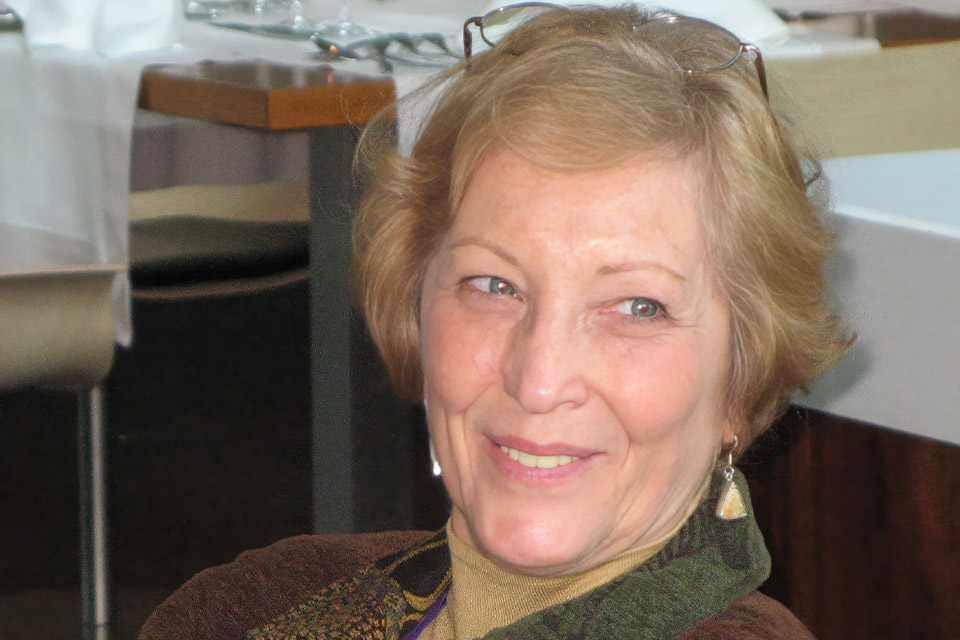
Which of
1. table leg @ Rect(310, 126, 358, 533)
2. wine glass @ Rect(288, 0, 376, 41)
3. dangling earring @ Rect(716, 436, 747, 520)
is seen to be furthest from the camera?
table leg @ Rect(310, 126, 358, 533)

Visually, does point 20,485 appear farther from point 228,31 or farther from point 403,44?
point 403,44

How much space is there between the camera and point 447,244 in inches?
47.7

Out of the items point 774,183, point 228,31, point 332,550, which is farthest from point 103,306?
point 774,183

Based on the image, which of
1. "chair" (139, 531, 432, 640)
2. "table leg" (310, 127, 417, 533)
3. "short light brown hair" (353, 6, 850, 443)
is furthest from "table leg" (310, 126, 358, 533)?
"short light brown hair" (353, 6, 850, 443)

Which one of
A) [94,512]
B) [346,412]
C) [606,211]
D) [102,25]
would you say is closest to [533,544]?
[606,211]

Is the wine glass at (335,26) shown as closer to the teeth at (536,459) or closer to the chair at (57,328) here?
the chair at (57,328)

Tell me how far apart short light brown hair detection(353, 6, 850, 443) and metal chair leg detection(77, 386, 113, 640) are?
1281mm

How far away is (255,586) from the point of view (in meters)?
1.47

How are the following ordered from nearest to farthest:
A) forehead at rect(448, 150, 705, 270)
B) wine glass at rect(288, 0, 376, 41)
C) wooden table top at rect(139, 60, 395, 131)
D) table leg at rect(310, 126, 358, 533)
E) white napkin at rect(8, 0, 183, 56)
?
forehead at rect(448, 150, 705, 270)
wooden table top at rect(139, 60, 395, 131)
white napkin at rect(8, 0, 183, 56)
wine glass at rect(288, 0, 376, 41)
table leg at rect(310, 126, 358, 533)

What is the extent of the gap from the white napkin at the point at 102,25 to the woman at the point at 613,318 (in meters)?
1.00

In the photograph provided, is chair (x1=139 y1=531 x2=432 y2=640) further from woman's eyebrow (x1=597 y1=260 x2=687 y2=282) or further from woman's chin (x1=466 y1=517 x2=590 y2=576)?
woman's eyebrow (x1=597 y1=260 x2=687 y2=282)

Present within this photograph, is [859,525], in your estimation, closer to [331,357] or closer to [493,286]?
[493,286]

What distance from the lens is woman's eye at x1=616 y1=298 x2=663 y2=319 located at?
1.12 metres

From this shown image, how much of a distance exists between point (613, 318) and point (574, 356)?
53 mm
